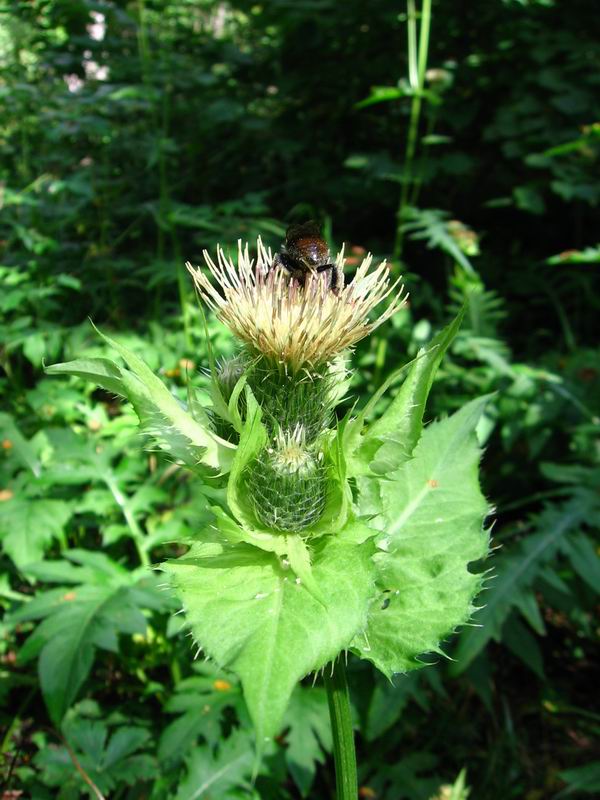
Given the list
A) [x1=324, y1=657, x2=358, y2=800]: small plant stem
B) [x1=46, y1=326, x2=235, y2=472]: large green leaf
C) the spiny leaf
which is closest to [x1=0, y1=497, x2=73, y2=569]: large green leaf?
[x1=46, y1=326, x2=235, y2=472]: large green leaf

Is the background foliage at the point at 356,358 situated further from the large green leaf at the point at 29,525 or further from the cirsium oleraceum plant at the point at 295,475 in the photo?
the cirsium oleraceum plant at the point at 295,475

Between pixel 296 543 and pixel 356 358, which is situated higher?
pixel 296 543

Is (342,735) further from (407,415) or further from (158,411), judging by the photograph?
(158,411)

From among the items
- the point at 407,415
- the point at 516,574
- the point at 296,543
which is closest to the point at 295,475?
the point at 296,543

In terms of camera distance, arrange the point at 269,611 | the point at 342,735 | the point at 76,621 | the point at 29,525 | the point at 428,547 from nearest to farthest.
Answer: the point at 269,611 < the point at 342,735 < the point at 428,547 < the point at 76,621 < the point at 29,525

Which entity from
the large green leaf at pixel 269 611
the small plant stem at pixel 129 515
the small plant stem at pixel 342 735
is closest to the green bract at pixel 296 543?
the large green leaf at pixel 269 611

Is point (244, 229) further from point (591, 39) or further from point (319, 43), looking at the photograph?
point (591, 39)

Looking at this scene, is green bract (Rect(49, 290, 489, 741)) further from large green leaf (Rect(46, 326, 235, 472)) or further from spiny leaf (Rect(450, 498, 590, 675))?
spiny leaf (Rect(450, 498, 590, 675))
